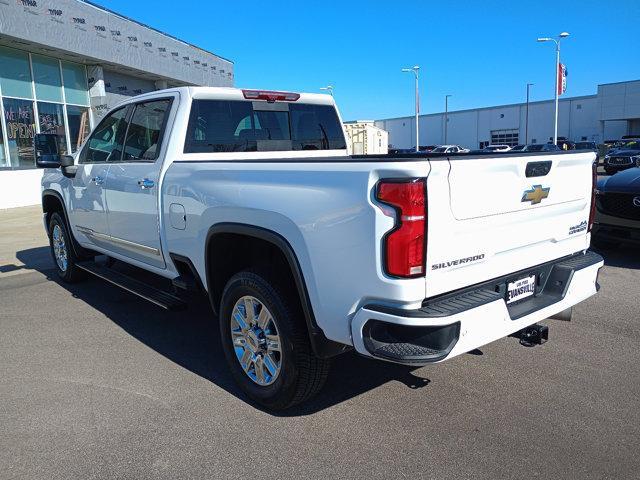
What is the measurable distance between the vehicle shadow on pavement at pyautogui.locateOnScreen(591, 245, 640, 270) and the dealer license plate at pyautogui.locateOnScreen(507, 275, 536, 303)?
14.9 feet

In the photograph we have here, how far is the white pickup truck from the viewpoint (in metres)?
2.50

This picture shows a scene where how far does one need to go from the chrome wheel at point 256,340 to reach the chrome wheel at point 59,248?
3.89m

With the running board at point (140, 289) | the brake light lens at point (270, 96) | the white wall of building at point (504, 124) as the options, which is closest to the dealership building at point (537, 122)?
the white wall of building at point (504, 124)

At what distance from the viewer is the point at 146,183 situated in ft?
13.8

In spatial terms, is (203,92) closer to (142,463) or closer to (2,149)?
(142,463)

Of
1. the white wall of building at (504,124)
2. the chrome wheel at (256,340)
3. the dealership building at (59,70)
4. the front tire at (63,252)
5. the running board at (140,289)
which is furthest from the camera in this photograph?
the white wall of building at (504,124)

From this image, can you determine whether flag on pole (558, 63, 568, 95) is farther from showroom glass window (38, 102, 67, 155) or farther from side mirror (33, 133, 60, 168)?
side mirror (33, 133, 60, 168)

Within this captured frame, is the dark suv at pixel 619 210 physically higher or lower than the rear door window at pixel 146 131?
lower

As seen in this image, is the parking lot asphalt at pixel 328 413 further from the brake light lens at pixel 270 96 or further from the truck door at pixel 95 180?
the brake light lens at pixel 270 96

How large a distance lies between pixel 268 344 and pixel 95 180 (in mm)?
2982

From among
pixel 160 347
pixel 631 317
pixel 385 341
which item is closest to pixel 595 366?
pixel 631 317

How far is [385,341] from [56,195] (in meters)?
5.17

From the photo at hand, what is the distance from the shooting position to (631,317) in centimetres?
487

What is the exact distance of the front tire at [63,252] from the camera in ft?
20.6
